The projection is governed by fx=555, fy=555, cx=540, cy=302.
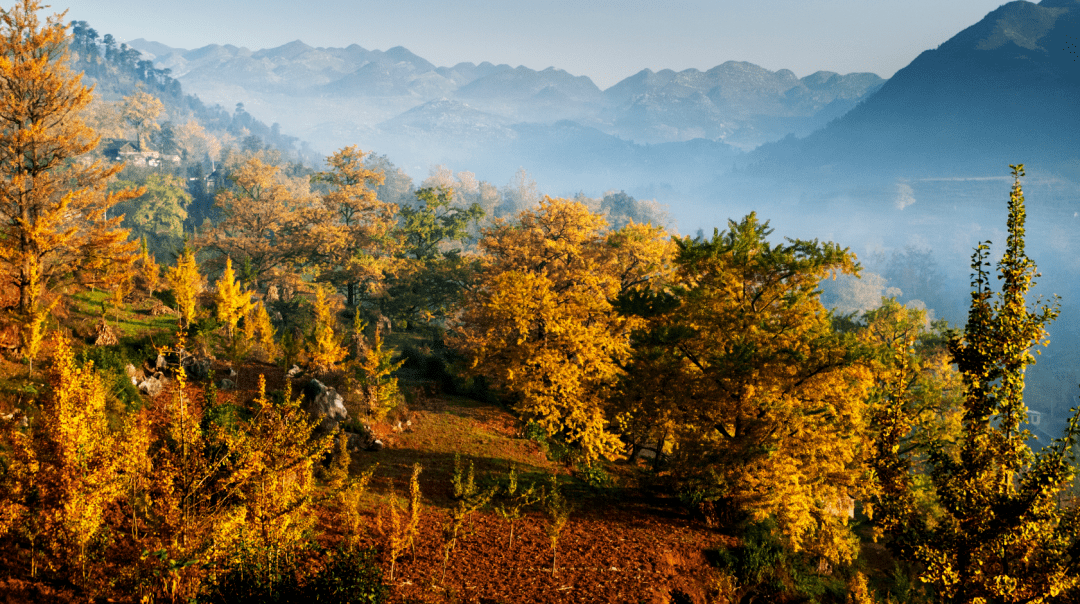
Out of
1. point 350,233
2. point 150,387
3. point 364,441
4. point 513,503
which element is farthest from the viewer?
point 350,233

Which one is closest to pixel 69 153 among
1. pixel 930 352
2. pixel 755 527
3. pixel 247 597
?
pixel 247 597

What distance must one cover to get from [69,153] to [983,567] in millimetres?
25435

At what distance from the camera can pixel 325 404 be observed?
1708 centimetres

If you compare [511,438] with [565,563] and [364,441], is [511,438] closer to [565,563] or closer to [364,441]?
[364,441]

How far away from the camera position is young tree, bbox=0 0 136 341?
17.1 meters

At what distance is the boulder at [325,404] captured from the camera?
1675 centimetres

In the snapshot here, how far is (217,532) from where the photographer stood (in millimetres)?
6613

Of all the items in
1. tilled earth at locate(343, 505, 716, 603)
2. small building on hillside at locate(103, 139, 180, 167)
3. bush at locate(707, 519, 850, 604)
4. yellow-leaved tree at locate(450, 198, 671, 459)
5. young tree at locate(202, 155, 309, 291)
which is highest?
small building on hillside at locate(103, 139, 180, 167)

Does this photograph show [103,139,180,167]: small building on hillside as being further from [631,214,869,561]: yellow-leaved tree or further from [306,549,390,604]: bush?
[306,549,390,604]: bush

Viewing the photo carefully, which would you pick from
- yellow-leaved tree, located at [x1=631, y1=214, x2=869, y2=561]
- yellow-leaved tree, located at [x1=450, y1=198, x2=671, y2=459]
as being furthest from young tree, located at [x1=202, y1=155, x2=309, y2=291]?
yellow-leaved tree, located at [x1=631, y1=214, x2=869, y2=561]

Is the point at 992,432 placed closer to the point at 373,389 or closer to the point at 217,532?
the point at 217,532

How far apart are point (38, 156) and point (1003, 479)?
998 inches

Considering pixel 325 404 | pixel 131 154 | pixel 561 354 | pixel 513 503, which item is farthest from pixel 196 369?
pixel 131 154

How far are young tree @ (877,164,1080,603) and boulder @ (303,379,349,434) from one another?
14818 millimetres
